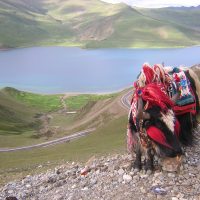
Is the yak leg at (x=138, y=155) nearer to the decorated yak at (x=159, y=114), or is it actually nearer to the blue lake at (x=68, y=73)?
the decorated yak at (x=159, y=114)

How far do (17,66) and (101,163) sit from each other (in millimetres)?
143524

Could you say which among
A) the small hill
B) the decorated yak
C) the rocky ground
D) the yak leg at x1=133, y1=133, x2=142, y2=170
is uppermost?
the decorated yak

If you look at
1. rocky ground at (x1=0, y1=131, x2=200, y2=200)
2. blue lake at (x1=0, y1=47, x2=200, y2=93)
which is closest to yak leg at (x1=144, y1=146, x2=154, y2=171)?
rocky ground at (x1=0, y1=131, x2=200, y2=200)

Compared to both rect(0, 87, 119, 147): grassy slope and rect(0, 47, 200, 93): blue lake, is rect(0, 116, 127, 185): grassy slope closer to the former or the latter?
rect(0, 87, 119, 147): grassy slope

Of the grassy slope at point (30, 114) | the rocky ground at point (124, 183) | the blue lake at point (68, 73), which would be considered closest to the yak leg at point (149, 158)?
the rocky ground at point (124, 183)

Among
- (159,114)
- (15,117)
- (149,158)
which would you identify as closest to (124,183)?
(149,158)

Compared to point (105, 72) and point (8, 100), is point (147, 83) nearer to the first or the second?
point (8, 100)

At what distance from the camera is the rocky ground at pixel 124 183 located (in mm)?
7178

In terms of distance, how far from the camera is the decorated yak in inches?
291

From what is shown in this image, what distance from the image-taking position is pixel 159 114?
7.48 meters

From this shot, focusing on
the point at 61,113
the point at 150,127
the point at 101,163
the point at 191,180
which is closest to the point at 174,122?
the point at 150,127

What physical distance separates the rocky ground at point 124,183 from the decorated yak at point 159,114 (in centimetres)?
33

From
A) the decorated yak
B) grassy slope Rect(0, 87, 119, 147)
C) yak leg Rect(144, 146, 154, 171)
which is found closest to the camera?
the decorated yak

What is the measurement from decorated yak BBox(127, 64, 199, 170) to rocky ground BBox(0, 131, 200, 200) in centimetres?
33
